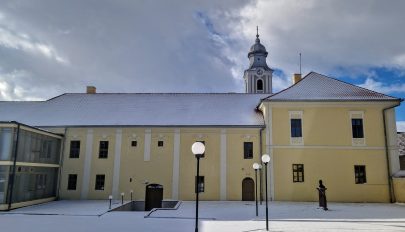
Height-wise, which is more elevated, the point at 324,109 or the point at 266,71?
the point at 266,71

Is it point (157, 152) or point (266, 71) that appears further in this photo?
point (266, 71)

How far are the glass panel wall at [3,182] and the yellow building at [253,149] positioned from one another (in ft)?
19.0

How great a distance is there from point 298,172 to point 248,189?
360 centimetres

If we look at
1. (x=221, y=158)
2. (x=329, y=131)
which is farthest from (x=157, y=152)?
(x=329, y=131)

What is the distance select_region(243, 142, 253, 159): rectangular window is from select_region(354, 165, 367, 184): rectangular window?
23.3 ft

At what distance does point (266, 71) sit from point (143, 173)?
28930mm

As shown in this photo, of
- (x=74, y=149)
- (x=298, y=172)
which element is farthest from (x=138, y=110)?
(x=298, y=172)

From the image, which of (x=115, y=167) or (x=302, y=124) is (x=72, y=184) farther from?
(x=302, y=124)

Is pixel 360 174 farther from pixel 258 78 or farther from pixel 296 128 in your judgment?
pixel 258 78

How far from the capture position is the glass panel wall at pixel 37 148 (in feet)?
61.6

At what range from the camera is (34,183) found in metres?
20.0

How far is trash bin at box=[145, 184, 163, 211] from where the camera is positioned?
71.8 ft

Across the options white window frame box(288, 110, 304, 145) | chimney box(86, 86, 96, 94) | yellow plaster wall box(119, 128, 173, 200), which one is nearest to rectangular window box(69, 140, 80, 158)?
yellow plaster wall box(119, 128, 173, 200)

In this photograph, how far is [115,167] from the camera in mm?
23469
